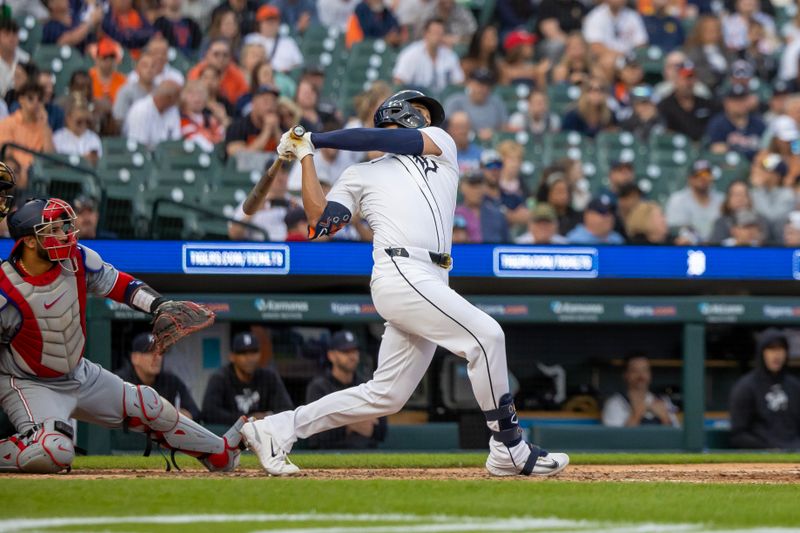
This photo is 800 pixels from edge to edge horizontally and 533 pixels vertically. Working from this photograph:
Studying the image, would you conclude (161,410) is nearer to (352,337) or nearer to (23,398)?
(23,398)

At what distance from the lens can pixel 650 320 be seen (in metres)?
8.55

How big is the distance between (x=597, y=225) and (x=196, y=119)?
3171 mm

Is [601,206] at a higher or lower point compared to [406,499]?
higher

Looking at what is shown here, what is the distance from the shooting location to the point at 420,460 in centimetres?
722

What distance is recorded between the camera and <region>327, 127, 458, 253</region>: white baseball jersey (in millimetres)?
5711

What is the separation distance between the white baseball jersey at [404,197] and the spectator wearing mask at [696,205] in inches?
197

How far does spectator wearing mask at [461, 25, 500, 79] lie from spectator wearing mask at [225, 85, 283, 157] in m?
2.46

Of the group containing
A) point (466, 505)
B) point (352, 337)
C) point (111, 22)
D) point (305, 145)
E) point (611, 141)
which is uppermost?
point (111, 22)

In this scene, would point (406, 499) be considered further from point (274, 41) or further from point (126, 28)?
point (274, 41)

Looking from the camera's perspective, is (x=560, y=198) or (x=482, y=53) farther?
(x=482, y=53)

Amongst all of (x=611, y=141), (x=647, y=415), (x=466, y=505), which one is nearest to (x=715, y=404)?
(x=647, y=415)

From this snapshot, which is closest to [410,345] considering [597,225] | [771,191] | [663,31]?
[597,225]

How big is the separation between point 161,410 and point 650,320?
3639mm

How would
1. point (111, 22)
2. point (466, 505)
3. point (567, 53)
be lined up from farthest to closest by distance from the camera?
point (567, 53) → point (111, 22) → point (466, 505)
